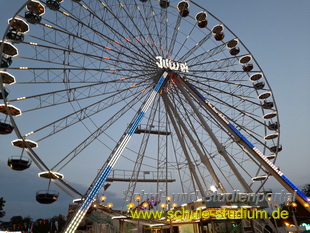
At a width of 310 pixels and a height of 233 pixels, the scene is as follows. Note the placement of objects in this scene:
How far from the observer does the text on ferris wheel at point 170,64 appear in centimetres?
1834

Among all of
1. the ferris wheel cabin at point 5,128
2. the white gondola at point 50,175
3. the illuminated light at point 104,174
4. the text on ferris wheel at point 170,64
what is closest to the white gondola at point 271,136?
the text on ferris wheel at point 170,64

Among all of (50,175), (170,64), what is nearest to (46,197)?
(50,175)

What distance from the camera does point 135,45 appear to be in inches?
710

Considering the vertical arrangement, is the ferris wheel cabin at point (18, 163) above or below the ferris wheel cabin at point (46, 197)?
above

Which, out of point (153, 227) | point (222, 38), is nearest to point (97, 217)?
point (153, 227)

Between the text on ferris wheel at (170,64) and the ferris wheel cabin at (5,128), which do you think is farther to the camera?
the text on ferris wheel at (170,64)

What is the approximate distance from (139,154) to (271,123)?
35.2 ft

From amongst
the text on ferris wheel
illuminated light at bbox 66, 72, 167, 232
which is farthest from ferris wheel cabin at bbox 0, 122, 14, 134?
the text on ferris wheel

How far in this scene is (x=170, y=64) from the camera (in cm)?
1855

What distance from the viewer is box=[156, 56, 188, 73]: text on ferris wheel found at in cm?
1834

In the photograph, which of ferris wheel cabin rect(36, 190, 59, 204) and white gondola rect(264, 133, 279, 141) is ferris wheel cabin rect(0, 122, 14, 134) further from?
white gondola rect(264, 133, 279, 141)

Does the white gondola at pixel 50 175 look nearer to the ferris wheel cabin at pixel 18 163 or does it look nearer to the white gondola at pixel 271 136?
the ferris wheel cabin at pixel 18 163

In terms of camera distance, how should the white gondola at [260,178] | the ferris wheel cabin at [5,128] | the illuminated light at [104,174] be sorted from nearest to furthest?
the illuminated light at [104,174] < the ferris wheel cabin at [5,128] < the white gondola at [260,178]

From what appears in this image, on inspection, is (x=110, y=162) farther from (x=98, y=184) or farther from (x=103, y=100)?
(x=103, y=100)
